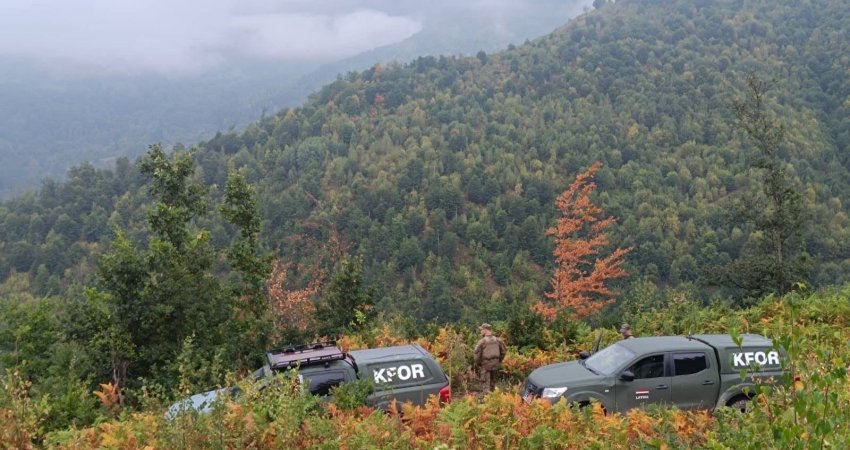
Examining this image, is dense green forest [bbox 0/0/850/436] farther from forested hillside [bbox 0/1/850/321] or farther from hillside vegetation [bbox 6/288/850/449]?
hillside vegetation [bbox 6/288/850/449]

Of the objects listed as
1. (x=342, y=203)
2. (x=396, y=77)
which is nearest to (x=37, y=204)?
(x=342, y=203)

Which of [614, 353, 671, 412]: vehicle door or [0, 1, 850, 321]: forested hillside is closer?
[614, 353, 671, 412]: vehicle door

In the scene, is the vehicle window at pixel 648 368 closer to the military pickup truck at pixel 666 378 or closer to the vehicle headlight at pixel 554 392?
the military pickup truck at pixel 666 378

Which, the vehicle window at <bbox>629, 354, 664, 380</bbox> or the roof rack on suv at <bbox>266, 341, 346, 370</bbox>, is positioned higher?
the roof rack on suv at <bbox>266, 341, 346, 370</bbox>

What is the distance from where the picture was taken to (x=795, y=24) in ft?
511

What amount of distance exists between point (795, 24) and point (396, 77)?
10586cm

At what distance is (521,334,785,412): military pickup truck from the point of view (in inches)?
385

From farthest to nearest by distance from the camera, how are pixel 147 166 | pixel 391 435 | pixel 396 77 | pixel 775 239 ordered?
1. pixel 396 77
2. pixel 775 239
3. pixel 147 166
4. pixel 391 435

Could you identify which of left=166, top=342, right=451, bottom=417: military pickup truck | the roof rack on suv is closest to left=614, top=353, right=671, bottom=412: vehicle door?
left=166, top=342, right=451, bottom=417: military pickup truck

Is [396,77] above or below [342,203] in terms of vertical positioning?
above

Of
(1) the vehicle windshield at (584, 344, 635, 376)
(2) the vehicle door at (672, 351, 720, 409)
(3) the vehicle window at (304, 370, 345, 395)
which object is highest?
(3) the vehicle window at (304, 370, 345, 395)

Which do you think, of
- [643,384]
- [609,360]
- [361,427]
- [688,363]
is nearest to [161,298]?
[361,427]

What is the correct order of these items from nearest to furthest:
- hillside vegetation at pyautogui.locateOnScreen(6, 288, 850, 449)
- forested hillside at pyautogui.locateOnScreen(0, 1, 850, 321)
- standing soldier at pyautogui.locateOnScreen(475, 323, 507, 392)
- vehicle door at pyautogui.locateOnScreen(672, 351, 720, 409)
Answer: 1. hillside vegetation at pyautogui.locateOnScreen(6, 288, 850, 449)
2. vehicle door at pyautogui.locateOnScreen(672, 351, 720, 409)
3. standing soldier at pyautogui.locateOnScreen(475, 323, 507, 392)
4. forested hillside at pyautogui.locateOnScreen(0, 1, 850, 321)

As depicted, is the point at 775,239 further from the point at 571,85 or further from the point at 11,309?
the point at 571,85
